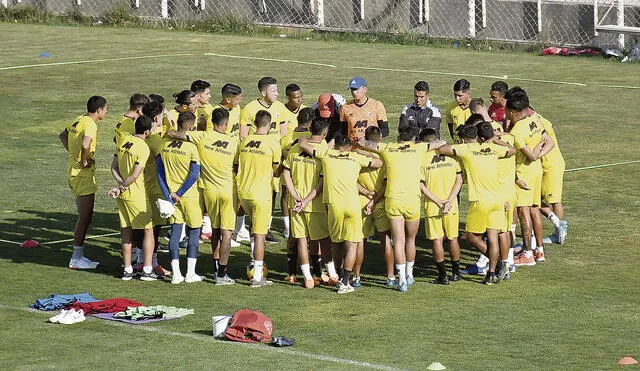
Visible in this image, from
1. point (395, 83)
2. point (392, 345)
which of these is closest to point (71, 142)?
point (392, 345)

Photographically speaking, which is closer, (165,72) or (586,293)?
(586,293)

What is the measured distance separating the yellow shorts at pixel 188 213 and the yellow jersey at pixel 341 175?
169 cm

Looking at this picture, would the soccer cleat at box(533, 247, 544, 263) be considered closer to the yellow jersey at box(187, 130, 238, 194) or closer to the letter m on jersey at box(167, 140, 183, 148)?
the yellow jersey at box(187, 130, 238, 194)

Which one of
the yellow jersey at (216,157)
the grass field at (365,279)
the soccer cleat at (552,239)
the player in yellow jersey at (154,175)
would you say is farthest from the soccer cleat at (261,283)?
the soccer cleat at (552,239)

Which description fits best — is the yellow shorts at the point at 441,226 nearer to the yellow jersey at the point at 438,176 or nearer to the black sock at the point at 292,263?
the yellow jersey at the point at 438,176

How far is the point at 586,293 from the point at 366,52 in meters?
20.4

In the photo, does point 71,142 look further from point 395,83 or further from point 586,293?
point 395,83

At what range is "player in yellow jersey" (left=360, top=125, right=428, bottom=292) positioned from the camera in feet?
53.7

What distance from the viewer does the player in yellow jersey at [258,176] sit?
653 inches

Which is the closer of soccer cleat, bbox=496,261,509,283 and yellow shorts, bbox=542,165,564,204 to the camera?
soccer cleat, bbox=496,261,509,283

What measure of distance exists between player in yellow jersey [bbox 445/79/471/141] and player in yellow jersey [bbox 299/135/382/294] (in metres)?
2.89

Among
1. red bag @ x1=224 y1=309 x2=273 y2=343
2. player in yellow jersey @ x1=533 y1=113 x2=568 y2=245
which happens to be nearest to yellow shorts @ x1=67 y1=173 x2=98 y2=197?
red bag @ x1=224 y1=309 x2=273 y2=343

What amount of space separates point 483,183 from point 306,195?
7.14 ft

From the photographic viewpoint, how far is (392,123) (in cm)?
2866
